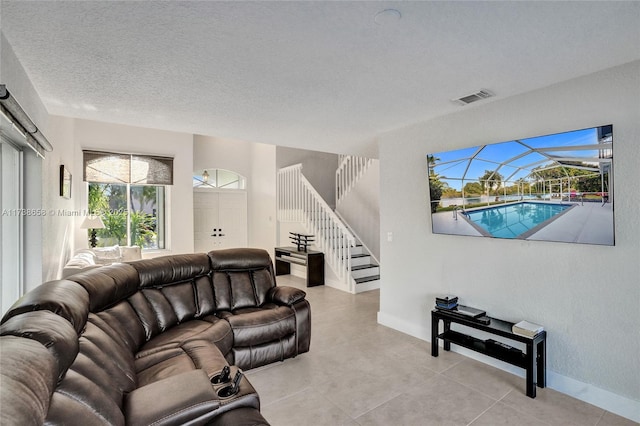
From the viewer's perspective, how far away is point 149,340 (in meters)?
2.68

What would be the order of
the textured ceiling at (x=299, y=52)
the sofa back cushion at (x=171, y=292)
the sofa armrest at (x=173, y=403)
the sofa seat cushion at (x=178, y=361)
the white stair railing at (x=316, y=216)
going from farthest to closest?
the white stair railing at (x=316, y=216) < the sofa back cushion at (x=171, y=292) < the sofa seat cushion at (x=178, y=361) < the textured ceiling at (x=299, y=52) < the sofa armrest at (x=173, y=403)

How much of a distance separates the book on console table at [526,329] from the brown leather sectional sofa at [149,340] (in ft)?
6.29

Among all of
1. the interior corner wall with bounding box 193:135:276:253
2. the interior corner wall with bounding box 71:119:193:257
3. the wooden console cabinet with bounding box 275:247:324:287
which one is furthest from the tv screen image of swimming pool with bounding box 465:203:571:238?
the interior corner wall with bounding box 71:119:193:257

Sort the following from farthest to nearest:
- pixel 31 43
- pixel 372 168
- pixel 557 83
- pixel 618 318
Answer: pixel 372 168, pixel 557 83, pixel 618 318, pixel 31 43

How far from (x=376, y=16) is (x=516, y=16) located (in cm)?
74

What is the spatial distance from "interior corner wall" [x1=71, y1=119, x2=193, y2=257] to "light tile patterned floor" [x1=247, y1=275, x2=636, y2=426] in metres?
4.80

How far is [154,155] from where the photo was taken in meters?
7.04

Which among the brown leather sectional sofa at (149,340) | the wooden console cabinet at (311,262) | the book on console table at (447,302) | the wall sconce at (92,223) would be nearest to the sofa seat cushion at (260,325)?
the brown leather sectional sofa at (149,340)

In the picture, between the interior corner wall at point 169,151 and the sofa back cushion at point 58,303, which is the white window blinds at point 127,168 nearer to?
the interior corner wall at point 169,151

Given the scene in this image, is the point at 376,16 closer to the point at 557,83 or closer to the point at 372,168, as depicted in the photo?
the point at 557,83

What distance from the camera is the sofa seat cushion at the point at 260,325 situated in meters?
2.96

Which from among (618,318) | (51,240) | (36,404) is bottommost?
(618,318)

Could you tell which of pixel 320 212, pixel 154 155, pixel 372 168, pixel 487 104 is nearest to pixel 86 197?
pixel 154 155

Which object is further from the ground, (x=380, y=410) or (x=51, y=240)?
(x=51, y=240)
